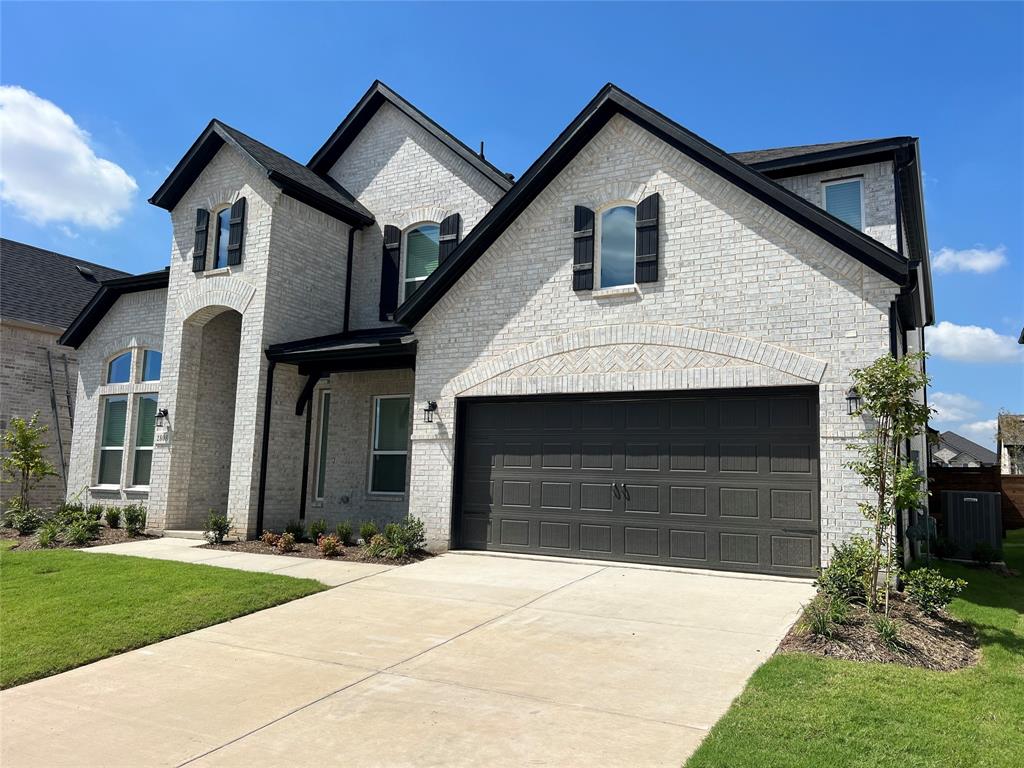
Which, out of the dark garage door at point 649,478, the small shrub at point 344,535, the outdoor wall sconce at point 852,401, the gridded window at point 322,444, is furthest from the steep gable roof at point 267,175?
the outdoor wall sconce at point 852,401

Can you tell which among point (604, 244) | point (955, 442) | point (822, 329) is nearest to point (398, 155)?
point (604, 244)

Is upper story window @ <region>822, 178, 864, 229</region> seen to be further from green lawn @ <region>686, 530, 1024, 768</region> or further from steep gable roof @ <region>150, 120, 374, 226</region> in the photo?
steep gable roof @ <region>150, 120, 374, 226</region>

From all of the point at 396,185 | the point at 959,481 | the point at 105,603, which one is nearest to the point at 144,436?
the point at 396,185

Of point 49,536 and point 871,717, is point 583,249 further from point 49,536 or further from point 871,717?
point 49,536

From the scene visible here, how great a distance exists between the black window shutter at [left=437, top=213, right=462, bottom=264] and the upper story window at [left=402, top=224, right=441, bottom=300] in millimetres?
265

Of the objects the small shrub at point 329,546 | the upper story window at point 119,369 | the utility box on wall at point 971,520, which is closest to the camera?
the small shrub at point 329,546

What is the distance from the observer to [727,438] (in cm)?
1044

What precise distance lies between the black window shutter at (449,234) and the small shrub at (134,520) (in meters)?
8.35

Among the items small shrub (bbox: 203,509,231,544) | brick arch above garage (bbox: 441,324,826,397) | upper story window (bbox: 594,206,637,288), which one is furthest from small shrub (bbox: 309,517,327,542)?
upper story window (bbox: 594,206,637,288)

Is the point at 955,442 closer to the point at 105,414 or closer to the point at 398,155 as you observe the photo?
the point at 398,155

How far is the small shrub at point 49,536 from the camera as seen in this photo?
13.8m

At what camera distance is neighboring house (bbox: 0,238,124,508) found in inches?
797

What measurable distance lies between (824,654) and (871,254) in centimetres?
534

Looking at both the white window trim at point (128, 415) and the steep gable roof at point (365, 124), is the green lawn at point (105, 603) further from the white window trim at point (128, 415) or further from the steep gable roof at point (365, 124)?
the steep gable roof at point (365, 124)
